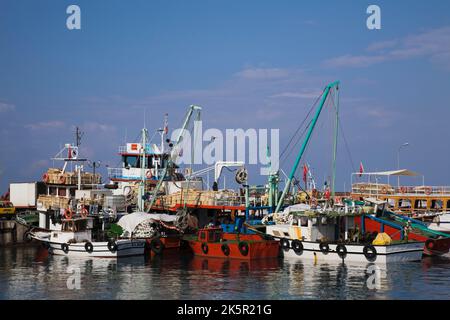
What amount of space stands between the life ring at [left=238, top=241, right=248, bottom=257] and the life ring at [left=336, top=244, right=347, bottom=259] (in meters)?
7.23

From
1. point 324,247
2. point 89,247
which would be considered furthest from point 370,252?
point 89,247

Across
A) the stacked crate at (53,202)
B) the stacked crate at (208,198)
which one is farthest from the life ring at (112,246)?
the stacked crate at (53,202)

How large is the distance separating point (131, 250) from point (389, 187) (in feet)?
125

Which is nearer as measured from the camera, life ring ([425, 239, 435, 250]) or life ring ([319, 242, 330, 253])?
life ring ([319, 242, 330, 253])

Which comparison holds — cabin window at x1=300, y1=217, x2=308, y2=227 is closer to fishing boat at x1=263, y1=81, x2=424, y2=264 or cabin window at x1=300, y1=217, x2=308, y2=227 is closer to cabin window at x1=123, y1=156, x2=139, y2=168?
fishing boat at x1=263, y1=81, x2=424, y2=264

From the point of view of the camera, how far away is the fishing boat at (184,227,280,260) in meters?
51.8

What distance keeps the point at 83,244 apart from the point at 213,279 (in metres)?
16.1

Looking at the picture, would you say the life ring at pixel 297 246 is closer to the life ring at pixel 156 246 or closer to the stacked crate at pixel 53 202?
the life ring at pixel 156 246

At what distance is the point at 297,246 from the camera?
52094 millimetres

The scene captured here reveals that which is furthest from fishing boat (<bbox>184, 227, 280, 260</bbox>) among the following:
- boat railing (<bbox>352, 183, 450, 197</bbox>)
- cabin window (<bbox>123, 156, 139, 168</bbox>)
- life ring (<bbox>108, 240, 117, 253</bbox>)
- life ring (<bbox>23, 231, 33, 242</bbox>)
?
boat railing (<bbox>352, 183, 450, 197</bbox>)

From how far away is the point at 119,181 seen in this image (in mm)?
76500

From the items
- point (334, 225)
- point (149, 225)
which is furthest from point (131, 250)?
point (334, 225)

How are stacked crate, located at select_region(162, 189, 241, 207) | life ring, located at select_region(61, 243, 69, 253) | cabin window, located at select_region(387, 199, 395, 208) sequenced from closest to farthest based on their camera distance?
life ring, located at select_region(61, 243, 69, 253) → stacked crate, located at select_region(162, 189, 241, 207) → cabin window, located at select_region(387, 199, 395, 208)
